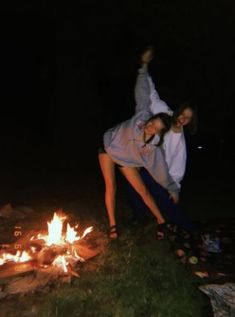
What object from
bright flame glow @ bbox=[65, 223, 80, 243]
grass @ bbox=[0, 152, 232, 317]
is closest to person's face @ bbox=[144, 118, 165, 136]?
grass @ bbox=[0, 152, 232, 317]

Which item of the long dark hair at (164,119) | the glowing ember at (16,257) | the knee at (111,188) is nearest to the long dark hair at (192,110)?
the long dark hair at (164,119)

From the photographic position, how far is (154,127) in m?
6.13

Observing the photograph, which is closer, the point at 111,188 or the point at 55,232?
the point at 55,232

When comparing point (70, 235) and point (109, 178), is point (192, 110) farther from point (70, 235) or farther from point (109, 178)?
point (70, 235)

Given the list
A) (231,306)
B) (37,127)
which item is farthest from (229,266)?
(37,127)

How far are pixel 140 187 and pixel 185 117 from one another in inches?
44.4

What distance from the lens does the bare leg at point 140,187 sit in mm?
6461

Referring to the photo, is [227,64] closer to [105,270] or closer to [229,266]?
[229,266]

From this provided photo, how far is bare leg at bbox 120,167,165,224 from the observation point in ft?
21.2

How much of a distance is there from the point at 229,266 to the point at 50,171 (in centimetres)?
580

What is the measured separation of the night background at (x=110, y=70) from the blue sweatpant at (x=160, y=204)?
207 cm

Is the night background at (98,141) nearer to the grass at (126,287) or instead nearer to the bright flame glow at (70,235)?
the grass at (126,287)

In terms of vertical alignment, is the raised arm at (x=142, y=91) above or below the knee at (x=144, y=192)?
above

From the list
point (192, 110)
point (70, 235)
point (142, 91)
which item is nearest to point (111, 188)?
point (70, 235)
